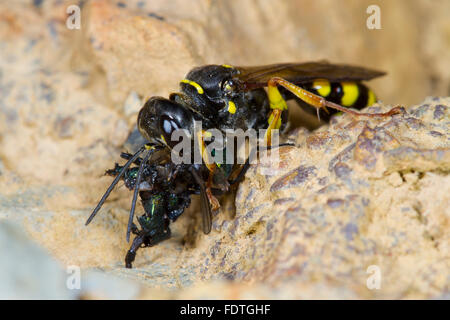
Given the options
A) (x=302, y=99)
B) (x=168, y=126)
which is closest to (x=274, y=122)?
(x=302, y=99)

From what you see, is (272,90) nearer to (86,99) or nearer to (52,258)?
(86,99)

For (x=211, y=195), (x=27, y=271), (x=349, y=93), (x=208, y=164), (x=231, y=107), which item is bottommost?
(x=27, y=271)

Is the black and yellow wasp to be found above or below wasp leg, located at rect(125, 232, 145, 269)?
above

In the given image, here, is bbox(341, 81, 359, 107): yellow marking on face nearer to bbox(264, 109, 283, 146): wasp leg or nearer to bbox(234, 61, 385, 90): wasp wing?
bbox(234, 61, 385, 90): wasp wing

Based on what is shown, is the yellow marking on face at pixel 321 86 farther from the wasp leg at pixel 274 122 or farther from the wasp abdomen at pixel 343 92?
the wasp leg at pixel 274 122

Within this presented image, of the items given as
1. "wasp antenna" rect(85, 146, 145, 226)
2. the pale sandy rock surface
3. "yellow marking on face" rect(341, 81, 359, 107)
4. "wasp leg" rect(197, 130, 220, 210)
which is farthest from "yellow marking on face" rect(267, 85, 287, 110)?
"wasp antenna" rect(85, 146, 145, 226)

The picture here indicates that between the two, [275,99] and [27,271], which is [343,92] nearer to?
[275,99]
